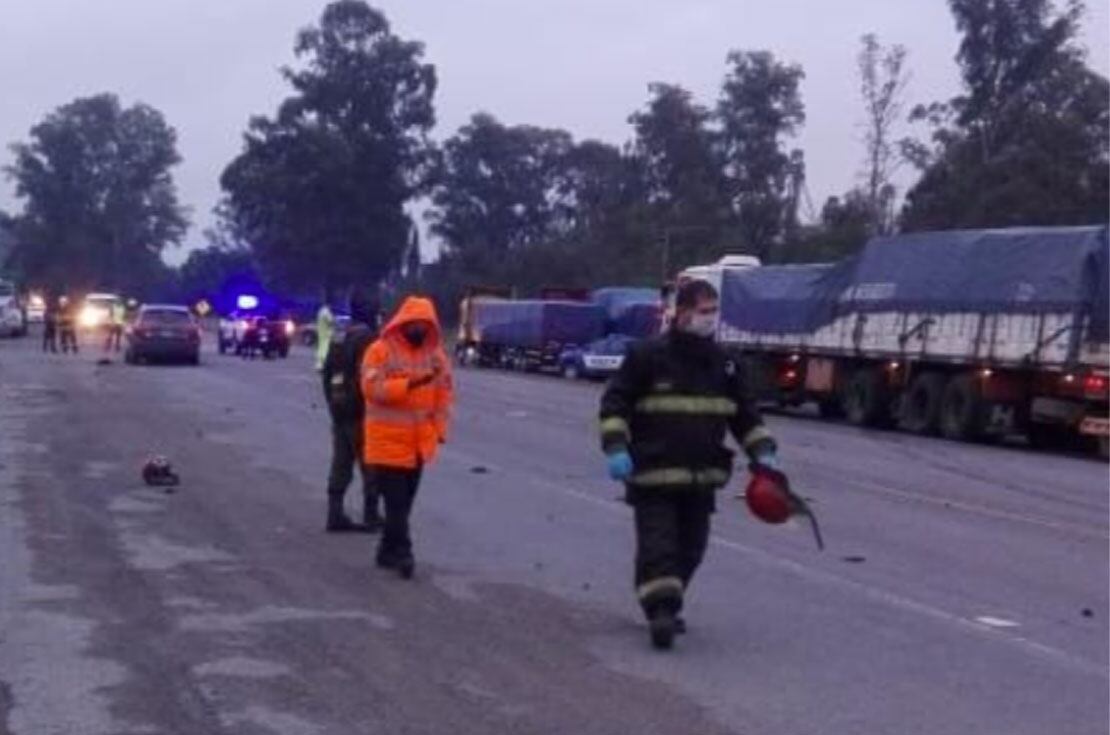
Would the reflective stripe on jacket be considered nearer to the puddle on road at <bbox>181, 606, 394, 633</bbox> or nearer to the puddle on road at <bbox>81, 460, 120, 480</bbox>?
the puddle on road at <bbox>181, 606, 394, 633</bbox>

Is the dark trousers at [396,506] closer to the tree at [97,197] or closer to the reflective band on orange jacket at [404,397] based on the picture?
the reflective band on orange jacket at [404,397]

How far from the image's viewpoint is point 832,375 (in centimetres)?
4234

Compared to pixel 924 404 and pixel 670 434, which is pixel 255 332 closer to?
pixel 924 404

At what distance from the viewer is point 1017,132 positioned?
71.2 metres

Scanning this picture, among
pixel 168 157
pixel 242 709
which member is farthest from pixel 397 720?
pixel 168 157

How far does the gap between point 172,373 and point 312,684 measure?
41670 mm

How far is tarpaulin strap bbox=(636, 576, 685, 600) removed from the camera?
1195 cm

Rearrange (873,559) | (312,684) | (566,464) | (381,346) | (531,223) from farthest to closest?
(531,223)
(566,464)
(873,559)
(381,346)
(312,684)

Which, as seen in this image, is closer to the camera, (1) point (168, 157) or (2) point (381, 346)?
(2) point (381, 346)

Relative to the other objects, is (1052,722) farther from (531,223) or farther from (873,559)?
(531,223)

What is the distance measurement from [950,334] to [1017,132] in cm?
3509

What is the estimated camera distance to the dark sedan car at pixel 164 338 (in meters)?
57.7

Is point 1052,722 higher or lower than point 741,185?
lower

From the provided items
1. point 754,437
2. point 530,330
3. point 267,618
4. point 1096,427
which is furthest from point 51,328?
point 754,437
